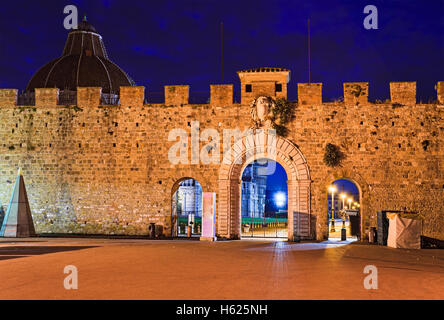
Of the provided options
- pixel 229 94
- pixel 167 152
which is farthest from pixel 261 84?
pixel 167 152

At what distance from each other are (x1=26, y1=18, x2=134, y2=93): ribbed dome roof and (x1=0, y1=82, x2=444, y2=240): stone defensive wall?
14916 mm

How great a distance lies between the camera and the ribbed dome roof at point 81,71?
31031mm

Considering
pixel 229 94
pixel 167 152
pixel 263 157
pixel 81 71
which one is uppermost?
pixel 81 71

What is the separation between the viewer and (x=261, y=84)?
51.1ft

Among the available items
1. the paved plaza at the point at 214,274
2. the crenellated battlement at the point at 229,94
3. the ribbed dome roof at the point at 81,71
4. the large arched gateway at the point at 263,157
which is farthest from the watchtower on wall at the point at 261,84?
the ribbed dome roof at the point at 81,71

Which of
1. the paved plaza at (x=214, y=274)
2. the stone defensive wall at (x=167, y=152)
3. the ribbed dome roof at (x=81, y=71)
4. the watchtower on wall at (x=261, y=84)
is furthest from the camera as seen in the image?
the ribbed dome roof at (x=81, y=71)

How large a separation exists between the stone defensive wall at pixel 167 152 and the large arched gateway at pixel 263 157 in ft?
0.18

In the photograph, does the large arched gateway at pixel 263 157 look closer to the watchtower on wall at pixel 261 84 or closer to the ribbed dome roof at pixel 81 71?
the watchtower on wall at pixel 261 84

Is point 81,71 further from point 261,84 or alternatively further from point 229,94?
point 261,84

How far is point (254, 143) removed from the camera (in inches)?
607

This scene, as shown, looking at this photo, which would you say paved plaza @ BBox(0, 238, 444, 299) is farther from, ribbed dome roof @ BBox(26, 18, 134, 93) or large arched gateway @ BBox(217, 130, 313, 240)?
ribbed dome roof @ BBox(26, 18, 134, 93)

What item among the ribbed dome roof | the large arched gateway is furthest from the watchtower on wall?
the ribbed dome roof

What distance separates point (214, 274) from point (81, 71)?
28486 mm
